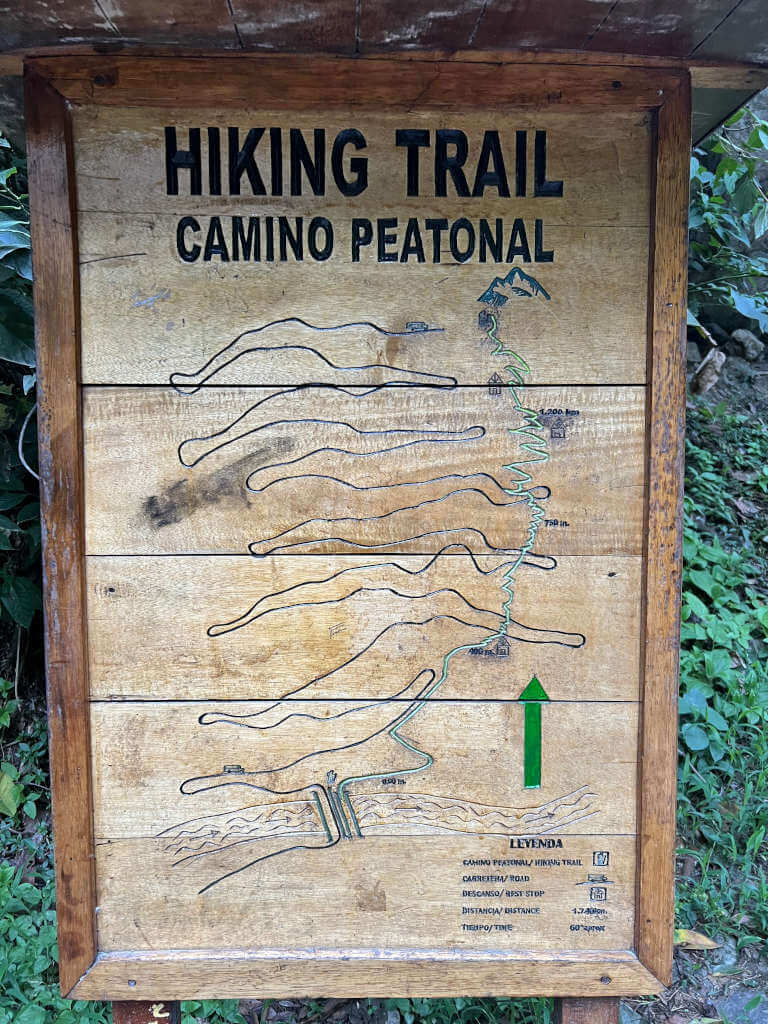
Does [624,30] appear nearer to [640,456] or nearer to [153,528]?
[640,456]

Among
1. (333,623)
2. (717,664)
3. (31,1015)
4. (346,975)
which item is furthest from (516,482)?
(31,1015)

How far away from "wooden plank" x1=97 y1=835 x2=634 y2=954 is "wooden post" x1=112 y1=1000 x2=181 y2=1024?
0.53 ft

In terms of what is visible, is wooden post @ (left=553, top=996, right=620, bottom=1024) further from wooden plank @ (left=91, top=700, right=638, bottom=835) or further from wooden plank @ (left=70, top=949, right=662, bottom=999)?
wooden plank @ (left=91, top=700, right=638, bottom=835)

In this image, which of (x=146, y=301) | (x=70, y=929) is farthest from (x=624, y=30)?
(x=70, y=929)

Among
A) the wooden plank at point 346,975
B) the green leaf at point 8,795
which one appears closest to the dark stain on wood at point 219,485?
the wooden plank at point 346,975

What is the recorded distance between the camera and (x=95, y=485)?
4.66ft

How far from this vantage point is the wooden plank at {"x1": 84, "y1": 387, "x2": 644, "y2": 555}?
4.64 feet

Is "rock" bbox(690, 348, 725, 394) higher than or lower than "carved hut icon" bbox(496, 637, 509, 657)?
higher

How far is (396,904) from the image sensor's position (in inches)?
57.7

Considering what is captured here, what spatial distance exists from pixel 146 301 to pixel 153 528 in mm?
440

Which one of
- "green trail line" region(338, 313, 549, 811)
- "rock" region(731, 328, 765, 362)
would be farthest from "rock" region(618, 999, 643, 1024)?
"rock" region(731, 328, 765, 362)

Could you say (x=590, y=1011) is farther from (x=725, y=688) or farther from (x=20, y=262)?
(x=20, y=262)

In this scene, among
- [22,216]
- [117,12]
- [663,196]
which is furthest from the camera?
[22,216]

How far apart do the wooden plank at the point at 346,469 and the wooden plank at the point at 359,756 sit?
12.8 inches
